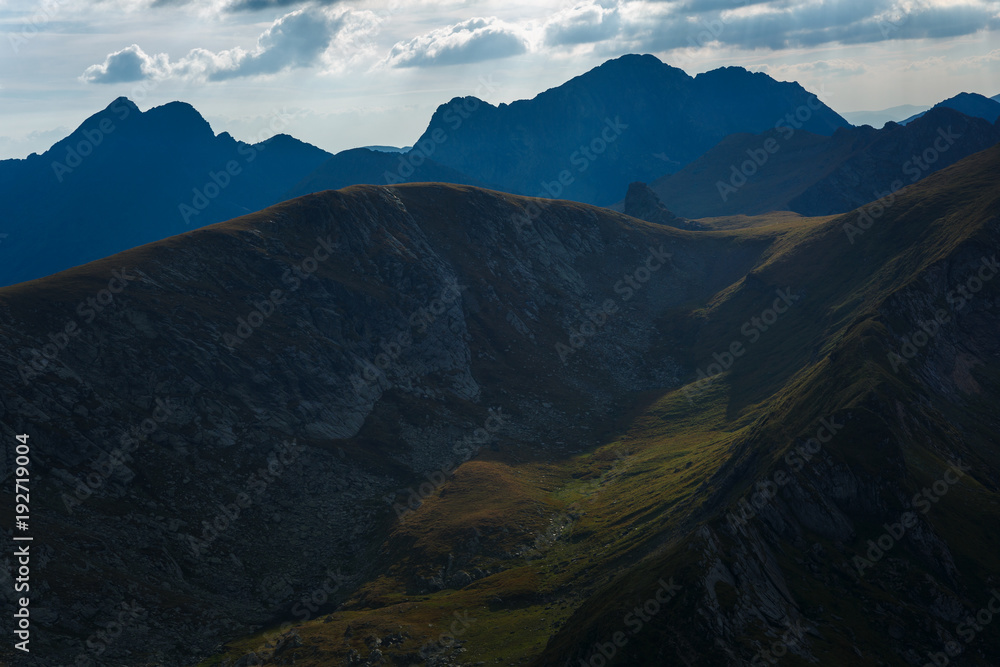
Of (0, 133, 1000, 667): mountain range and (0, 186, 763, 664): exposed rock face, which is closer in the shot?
(0, 133, 1000, 667): mountain range

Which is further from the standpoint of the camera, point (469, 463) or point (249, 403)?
point (469, 463)

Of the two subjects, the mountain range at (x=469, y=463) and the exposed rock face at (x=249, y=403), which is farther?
the exposed rock face at (x=249, y=403)

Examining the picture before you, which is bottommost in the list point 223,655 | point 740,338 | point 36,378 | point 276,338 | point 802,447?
point 740,338

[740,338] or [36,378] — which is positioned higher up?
[36,378]

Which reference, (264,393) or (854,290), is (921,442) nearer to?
(854,290)

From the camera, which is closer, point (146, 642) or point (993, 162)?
point (146, 642)

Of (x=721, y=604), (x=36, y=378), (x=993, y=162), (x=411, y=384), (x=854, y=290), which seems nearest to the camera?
(x=721, y=604)

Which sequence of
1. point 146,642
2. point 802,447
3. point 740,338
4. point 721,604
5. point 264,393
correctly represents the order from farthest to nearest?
1. point 740,338
2. point 264,393
3. point 802,447
4. point 146,642
5. point 721,604

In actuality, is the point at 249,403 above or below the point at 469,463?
above

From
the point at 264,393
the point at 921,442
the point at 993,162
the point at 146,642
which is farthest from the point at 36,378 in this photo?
the point at 993,162
